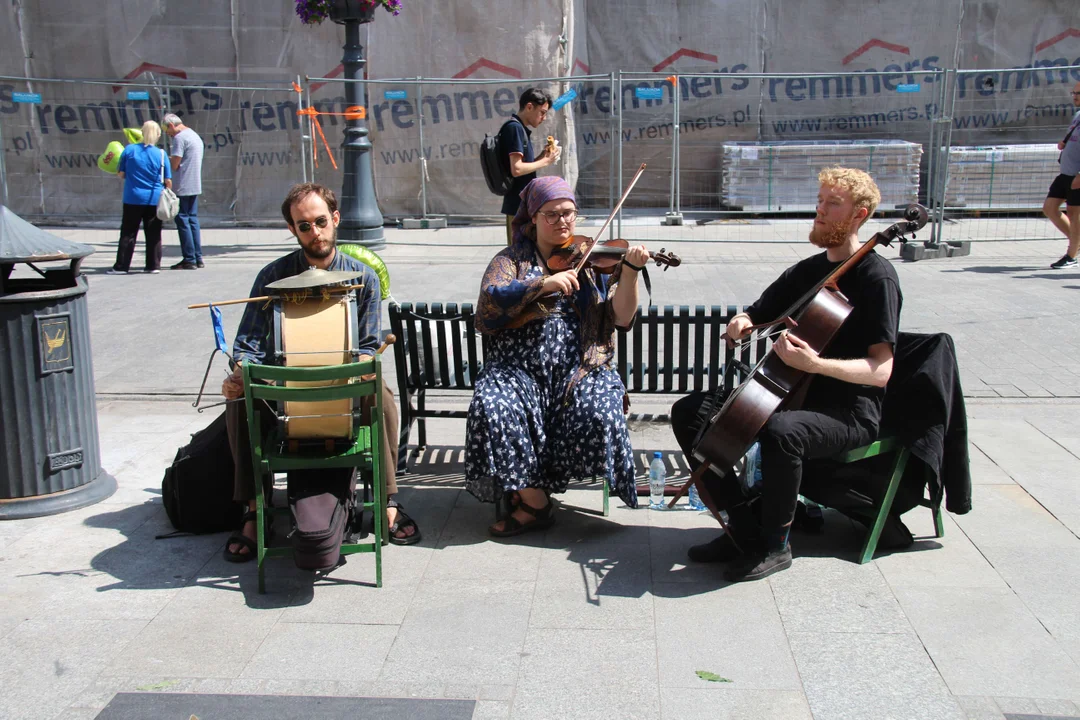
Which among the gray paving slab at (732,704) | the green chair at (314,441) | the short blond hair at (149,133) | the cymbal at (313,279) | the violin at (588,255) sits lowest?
the gray paving slab at (732,704)

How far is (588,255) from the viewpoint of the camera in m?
4.15

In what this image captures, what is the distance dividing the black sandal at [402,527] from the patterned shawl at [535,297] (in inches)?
32.9

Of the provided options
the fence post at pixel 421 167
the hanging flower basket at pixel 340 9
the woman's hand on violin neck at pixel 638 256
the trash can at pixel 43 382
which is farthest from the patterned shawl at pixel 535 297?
A: the fence post at pixel 421 167

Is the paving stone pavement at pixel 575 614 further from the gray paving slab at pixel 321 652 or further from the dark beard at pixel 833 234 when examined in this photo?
the dark beard at pixel 833 234

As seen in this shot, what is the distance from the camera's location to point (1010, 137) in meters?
13.5

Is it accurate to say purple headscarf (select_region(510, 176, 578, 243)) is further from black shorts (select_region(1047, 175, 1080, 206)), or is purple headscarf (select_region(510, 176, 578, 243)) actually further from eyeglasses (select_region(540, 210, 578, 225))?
black shorts (select_region(1047, 175, 1080, 206))

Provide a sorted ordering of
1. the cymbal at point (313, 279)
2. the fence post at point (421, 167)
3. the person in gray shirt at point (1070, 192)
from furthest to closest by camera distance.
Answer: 1. the fence post at point (421, 167)
2. the person in gray shirt at point (1070, 192)
3. the cymbal at point (313, 279)

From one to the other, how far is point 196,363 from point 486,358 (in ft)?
10.8

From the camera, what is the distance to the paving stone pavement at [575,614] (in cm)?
304

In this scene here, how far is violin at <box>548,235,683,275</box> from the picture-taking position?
13.6ft

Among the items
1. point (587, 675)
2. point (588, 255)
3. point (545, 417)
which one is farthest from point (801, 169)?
point (587, 675)

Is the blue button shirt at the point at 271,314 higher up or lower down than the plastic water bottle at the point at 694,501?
higher up

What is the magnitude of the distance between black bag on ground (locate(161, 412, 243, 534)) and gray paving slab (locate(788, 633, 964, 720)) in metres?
2.33

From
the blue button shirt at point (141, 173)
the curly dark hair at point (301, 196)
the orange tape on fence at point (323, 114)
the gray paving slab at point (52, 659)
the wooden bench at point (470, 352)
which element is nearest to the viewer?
the gray paving slab at point (52, 659)
